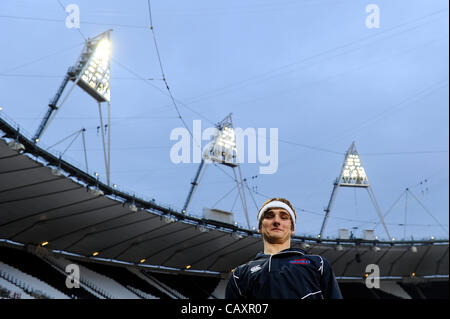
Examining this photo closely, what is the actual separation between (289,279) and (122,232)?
119ft

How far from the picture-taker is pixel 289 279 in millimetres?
2770

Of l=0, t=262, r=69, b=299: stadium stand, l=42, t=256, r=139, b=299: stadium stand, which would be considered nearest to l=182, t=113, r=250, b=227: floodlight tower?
l=42, t=256, r=139, b=299: stadium stand

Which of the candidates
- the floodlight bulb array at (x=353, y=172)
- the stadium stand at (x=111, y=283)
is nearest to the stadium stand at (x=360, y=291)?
the stadium stand at (x=111, y=283)

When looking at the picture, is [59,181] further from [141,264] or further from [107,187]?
[141,264]

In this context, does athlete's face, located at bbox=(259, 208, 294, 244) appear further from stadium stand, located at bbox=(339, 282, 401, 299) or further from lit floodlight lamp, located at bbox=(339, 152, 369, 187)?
stadium stand, located at bbox=(339, 282, 401, 299)

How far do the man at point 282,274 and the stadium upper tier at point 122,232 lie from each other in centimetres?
2243

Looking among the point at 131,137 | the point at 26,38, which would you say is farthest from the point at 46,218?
the point at 131,137

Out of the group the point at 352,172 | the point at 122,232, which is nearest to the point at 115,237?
the point at 122,232

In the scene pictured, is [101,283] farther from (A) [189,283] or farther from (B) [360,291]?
(B) [360,291]

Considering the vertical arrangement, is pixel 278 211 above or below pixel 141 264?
above

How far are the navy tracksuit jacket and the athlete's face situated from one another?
0.68 feet

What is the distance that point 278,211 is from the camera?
3215 mm
